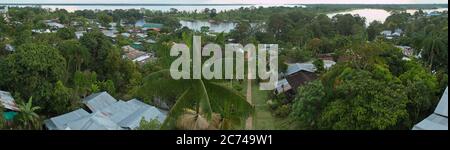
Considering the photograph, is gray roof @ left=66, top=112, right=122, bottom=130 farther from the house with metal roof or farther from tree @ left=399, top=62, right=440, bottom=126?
tree @ left=399, top=62, right=440, bottom=126

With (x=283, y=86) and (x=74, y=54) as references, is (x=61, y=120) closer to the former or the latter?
(x=74, y=54)

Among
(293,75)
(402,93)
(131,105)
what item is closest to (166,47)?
(402,93)

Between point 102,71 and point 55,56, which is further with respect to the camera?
point 102,71

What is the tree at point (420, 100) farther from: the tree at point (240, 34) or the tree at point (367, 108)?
the tree at point (240, 34)

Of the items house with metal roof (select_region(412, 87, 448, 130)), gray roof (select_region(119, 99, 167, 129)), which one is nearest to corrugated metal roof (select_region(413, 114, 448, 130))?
house with metal roof (select_region(412, 87, 448, 130))

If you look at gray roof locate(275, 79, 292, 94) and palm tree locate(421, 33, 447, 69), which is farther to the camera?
palm tree locate(421, 33, 447, 69)

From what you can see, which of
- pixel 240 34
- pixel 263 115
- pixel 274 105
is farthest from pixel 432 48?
pixel 240 34
